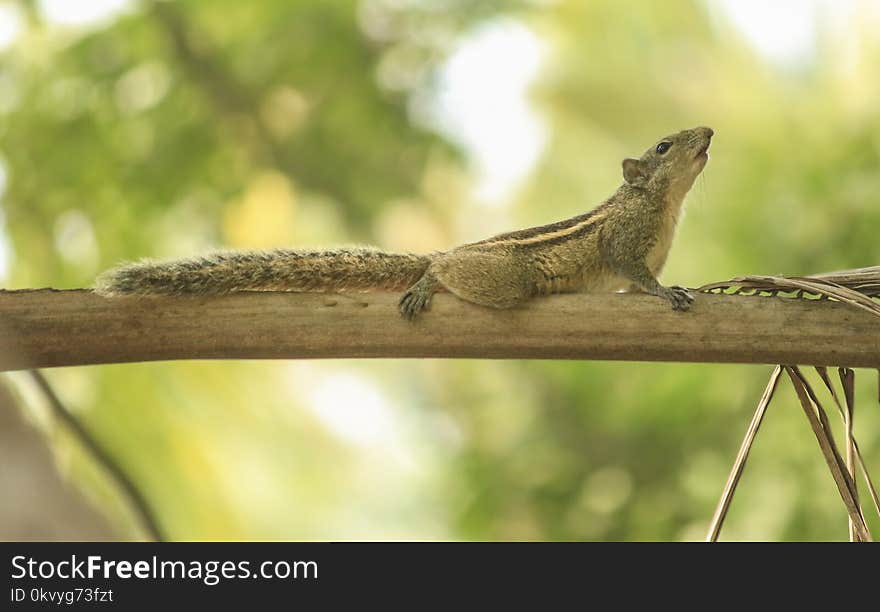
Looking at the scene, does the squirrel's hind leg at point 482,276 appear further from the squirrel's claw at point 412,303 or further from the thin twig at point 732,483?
the thin twig at point 732,483

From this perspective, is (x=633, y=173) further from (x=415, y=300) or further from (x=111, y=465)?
(x=111, y=465)

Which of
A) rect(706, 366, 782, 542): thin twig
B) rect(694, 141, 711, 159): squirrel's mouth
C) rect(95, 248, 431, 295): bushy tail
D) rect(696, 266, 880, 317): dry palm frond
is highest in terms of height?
rect(694, 141, 711, 159): squirrel's mouth

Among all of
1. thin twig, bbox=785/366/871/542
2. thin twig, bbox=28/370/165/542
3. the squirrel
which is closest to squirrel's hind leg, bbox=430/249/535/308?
the squirrel

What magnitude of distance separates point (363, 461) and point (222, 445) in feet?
6.41

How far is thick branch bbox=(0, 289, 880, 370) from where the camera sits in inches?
71.0

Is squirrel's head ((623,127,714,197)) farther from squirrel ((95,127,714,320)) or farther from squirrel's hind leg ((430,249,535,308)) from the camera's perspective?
squirrel's hind leg ((430,249,535,308))

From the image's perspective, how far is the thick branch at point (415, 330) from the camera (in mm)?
1803

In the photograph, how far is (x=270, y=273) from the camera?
2.24 metres

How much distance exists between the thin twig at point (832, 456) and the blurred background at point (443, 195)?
1.90m

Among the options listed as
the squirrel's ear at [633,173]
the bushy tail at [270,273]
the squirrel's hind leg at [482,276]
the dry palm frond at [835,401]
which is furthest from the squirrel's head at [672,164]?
the dry palm frond at [835,401]

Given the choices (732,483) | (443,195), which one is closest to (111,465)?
(732,483)

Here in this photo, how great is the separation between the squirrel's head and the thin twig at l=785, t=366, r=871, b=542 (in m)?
1.16

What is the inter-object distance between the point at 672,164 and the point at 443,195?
285 centimetres
